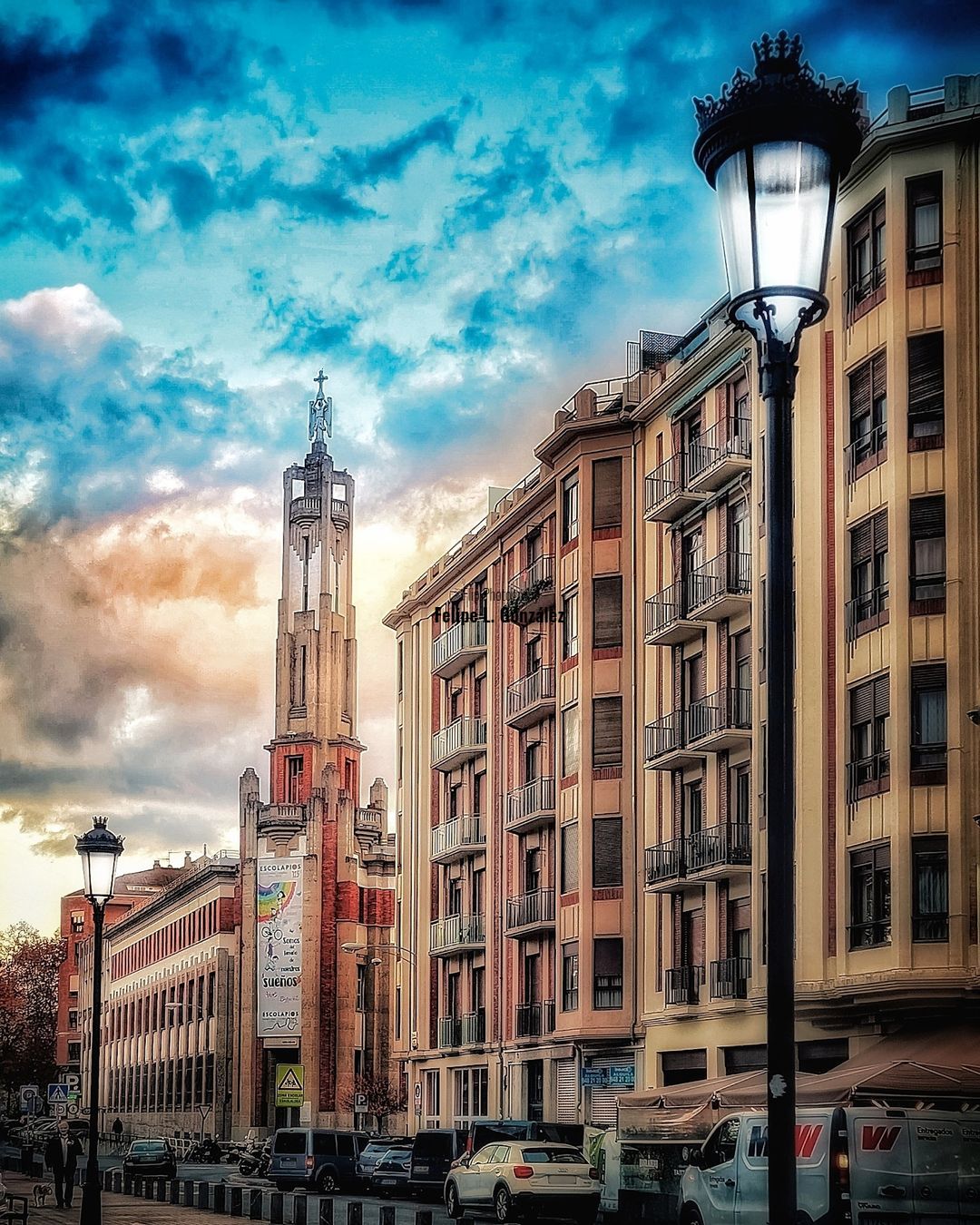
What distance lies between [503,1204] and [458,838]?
86.8ft

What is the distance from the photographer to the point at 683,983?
4147cm

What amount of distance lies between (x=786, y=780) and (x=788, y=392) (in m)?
1.51

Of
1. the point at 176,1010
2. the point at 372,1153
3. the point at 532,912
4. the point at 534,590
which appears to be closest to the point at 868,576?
the point at 534,590

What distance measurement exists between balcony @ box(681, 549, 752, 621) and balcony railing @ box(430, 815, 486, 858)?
17558 mm

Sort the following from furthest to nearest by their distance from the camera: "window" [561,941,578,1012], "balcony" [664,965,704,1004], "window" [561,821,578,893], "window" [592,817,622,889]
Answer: "window" [561,821,578,893], "window" [561,941,578,1012], "window" [592,817,622,889], "balcony" [664,965,704,1004]

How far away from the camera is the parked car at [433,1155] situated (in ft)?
146

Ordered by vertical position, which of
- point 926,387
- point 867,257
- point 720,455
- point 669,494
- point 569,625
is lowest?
point 569,625

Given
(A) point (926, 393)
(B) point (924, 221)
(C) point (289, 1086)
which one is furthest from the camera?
(C) point (289, 1086)

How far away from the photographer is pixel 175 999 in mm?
122062

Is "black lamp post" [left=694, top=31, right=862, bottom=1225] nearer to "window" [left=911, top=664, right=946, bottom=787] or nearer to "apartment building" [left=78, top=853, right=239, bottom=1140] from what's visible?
"window" [left=911, top=664, right=946, bottom=787]

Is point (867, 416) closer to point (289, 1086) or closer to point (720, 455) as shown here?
point (720, 455)

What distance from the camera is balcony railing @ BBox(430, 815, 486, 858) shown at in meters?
57.7

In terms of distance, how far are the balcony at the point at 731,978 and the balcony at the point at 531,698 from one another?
12.2 metres

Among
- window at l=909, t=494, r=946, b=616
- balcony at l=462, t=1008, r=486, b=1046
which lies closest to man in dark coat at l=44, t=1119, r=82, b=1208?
balcony at l=462, t=1008, r=486, b=1046
